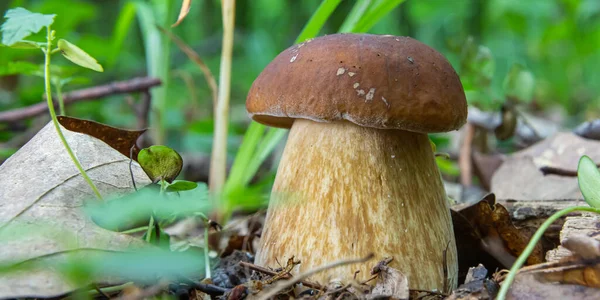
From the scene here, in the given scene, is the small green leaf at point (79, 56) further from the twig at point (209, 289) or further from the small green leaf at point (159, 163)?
the twig at point (209, 289)

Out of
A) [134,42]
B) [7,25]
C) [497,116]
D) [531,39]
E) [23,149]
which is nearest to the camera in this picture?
[7,25]

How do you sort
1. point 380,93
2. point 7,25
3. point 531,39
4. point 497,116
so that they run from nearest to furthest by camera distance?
point 7,25, point 380,93, point 497,116, point 531,39

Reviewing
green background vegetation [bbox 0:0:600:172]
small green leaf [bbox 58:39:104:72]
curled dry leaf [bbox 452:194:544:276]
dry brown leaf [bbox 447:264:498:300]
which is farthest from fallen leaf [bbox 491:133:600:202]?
green background vegetation [bbox 0:0:600:172]

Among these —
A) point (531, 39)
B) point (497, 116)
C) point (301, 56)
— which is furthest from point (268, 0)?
point (301, 56)

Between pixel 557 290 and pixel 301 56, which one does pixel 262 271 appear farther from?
pixel 557 290

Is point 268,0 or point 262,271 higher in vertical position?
point 268,0

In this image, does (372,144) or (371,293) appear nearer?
(371,293)

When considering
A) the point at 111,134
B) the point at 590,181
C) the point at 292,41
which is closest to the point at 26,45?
the point at 111,134
